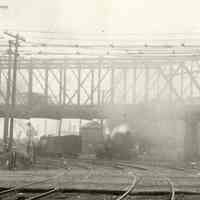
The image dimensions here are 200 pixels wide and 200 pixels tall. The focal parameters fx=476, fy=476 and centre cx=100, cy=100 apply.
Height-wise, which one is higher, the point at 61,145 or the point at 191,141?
the point at 191,141

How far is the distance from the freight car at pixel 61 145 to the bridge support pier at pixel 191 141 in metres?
11.1

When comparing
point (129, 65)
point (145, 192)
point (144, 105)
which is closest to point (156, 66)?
point (129, 65)

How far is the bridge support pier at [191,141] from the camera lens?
3178 cm

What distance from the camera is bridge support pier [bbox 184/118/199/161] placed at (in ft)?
104

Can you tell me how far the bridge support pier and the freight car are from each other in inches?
436

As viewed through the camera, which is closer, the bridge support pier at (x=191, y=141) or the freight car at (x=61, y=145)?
the bridge support pier at (x=191, y=141)

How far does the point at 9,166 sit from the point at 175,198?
44.4ft

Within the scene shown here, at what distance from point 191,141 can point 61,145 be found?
41.9ft

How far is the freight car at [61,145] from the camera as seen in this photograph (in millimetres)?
40188

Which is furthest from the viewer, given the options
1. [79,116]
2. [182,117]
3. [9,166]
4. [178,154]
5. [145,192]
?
[79,116]

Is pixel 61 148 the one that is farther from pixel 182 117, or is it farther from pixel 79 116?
pixel 182 117

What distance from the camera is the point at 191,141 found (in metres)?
32.0

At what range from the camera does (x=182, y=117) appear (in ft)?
107

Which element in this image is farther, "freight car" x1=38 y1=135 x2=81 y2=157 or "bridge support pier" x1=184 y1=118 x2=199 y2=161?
"freight car" x1=38 y1=135 x2=81 y2=157
